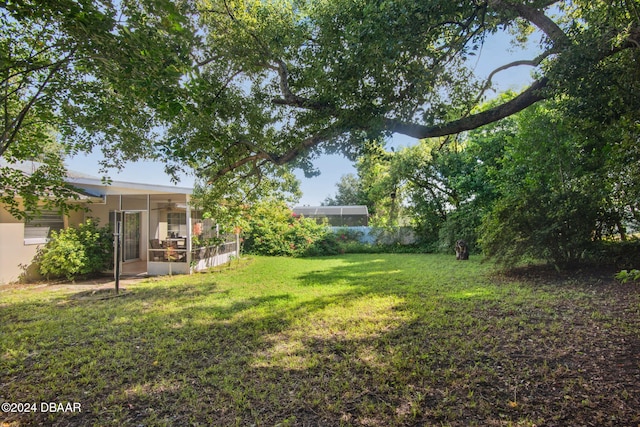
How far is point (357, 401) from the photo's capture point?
2889 mm

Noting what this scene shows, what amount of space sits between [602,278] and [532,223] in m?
1.71

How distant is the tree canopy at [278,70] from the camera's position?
3.20 meters

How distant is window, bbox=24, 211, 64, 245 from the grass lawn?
3.23 m

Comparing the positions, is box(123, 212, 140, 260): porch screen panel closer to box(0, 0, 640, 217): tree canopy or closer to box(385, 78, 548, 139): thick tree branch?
box(0, 0, 640, 217): tree canopy

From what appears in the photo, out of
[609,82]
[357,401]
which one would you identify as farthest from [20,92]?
[609,82]

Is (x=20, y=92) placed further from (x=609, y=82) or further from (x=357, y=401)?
(x=609, y=82)

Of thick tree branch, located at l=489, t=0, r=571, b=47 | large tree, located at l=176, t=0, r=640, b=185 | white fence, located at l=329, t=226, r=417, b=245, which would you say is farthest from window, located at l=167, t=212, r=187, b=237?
thick tree branch, located at l=489, t=0, r=571, b=47

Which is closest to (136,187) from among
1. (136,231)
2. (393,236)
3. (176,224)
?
(136,231)

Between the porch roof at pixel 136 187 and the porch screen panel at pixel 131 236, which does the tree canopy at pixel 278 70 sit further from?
the porch screen panel at pixel 131 236

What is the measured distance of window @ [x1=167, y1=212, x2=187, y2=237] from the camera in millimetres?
13922

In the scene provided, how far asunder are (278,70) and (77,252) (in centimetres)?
806

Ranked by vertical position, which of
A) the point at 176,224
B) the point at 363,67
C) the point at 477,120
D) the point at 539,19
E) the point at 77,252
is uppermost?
the point at 539,19

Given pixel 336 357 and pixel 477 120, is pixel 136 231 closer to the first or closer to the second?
pixel 336 357

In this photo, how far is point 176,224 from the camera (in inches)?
553
